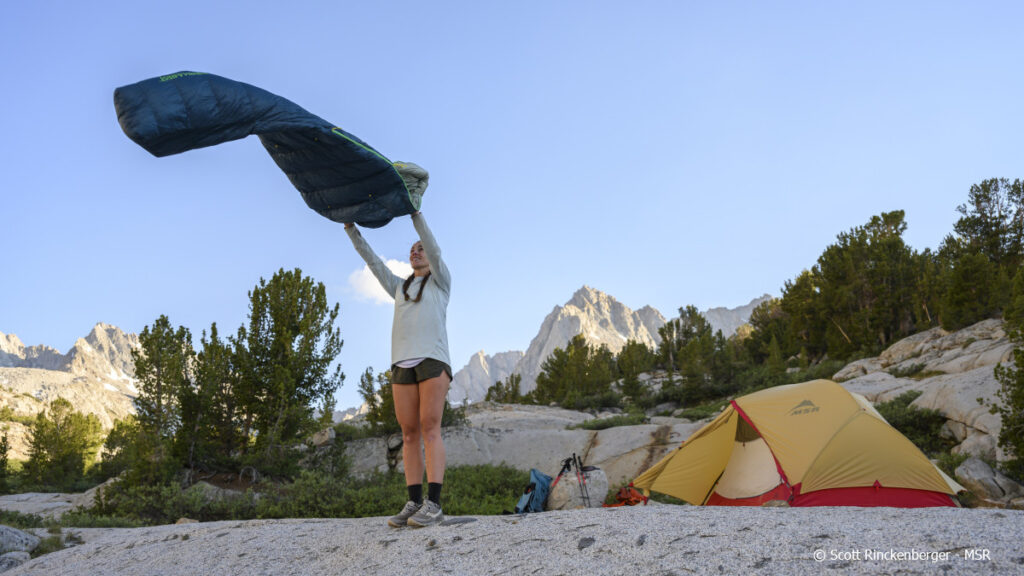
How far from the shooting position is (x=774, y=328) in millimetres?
42562

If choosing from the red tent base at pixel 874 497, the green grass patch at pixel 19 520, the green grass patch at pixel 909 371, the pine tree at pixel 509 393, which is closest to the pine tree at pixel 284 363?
the green grass patch at pixel 19 520

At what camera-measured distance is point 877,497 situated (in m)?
7.14

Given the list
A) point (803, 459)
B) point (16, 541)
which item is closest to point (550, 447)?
point (803, 459)

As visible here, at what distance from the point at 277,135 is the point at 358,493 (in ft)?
19.7

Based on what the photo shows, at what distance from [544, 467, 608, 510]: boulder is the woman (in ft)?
6.23

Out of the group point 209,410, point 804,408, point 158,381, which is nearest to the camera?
point 804,408

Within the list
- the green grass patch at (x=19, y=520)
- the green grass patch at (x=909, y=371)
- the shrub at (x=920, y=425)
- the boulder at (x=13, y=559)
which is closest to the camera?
the boulder at (x=13, y=559)

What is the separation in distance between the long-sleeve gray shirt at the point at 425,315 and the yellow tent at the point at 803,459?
568 cm

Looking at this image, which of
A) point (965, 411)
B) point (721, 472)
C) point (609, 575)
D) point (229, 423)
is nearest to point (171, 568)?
point (609, 575)

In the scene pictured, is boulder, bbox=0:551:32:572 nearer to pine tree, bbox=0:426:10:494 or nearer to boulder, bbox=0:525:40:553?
boulder, bbox=0:525:40:553

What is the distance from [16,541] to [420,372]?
17.5ft

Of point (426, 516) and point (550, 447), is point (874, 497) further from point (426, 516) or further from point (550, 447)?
point (550, 447)

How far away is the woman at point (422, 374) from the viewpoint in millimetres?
4363

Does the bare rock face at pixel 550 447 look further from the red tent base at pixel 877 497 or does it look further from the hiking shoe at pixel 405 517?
the hiking shoe at pixel 405 517
